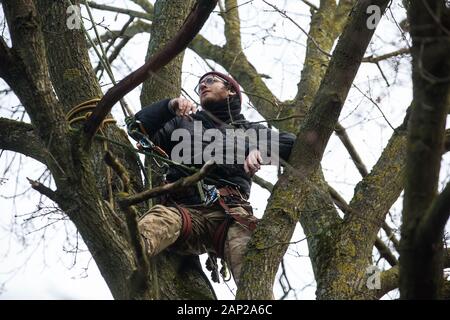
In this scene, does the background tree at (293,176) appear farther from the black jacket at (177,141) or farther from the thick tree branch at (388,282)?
A: the black jacket at (177,141)

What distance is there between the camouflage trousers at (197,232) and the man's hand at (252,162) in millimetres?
253

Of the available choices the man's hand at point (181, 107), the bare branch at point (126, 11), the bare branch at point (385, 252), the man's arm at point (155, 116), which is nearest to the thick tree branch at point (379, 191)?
the bare branch at point (385, 252)

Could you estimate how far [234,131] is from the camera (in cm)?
450

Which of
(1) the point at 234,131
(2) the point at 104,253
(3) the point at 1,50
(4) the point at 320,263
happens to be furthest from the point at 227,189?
(3) the point at 1,50

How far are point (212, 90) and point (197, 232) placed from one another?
113 centimetres

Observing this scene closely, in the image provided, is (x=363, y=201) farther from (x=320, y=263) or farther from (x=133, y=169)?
(x=133, y=169)

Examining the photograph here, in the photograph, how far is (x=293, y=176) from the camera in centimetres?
377

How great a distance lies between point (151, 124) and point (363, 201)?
128 centimetres

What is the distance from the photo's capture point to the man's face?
4934 mm

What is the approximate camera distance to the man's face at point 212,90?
4934 mm

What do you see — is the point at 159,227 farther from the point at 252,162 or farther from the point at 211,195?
the point at 252,162

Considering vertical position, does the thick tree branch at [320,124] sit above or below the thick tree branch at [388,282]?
above

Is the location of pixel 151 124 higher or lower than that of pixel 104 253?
higher

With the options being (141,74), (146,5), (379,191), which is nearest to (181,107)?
(141,74)
